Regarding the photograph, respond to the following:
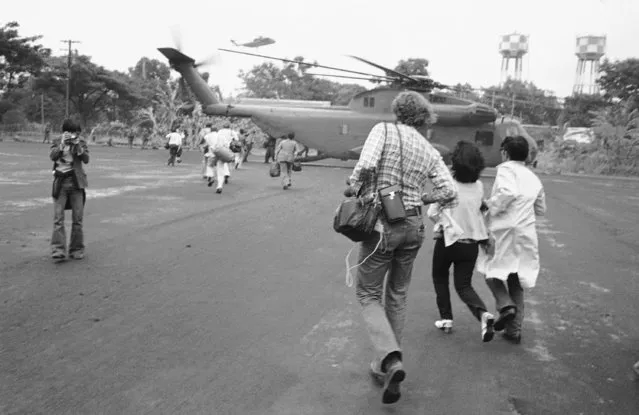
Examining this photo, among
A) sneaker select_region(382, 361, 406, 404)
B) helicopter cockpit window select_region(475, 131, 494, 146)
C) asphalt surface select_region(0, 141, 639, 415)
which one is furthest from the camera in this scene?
helicopter cockpit window select_region(475, 131, 494, 146)

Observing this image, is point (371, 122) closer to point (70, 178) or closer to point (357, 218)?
point (70, 178)

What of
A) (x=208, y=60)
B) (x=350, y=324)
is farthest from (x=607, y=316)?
(x=208, y=60)

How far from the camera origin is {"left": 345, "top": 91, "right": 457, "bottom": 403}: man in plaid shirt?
4.26 metres

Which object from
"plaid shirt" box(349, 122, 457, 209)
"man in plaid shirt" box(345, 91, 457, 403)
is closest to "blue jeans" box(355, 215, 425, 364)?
"man in plaid shirt" box(345, 91, 457, 403)

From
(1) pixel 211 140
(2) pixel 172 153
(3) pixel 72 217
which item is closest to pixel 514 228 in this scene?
(3) pixel 72 217

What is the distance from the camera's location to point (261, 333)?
5359 mm

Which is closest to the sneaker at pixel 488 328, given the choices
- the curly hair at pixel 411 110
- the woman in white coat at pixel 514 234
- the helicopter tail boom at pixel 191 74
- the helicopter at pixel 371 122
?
the woman in white coat at pixel 514 234

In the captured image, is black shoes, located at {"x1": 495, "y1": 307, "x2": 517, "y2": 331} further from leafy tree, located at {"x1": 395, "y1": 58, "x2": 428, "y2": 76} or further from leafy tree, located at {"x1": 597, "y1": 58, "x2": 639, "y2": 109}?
leafy tree, located at {"x1": 395, "y1": 58, "x2": 428, "y2": 76}

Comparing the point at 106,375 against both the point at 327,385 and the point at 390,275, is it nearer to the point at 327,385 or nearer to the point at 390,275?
the point at 327,385

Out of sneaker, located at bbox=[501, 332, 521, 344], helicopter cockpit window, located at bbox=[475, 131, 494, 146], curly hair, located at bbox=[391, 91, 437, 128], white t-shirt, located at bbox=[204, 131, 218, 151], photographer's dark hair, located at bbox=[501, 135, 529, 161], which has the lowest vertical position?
sneaker, located at bbox=[501, 332, 521, 344]

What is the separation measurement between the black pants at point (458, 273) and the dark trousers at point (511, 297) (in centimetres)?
15

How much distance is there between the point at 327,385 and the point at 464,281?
1826 millimetres

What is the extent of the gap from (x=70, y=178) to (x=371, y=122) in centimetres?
2026

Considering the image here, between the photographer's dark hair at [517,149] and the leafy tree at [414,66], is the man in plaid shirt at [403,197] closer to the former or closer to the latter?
the photographer's dark hair at [517,149]
